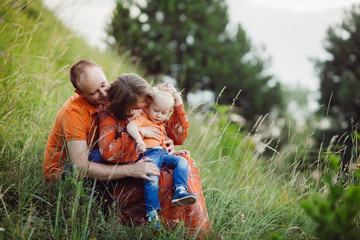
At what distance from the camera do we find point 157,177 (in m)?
2.20

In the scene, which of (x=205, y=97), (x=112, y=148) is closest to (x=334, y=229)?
(x=112, y=148)

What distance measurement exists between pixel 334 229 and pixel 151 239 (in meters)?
1.29

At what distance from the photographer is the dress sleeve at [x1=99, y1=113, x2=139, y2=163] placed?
2.12 metres

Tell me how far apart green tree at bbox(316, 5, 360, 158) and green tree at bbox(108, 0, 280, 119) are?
3.24m

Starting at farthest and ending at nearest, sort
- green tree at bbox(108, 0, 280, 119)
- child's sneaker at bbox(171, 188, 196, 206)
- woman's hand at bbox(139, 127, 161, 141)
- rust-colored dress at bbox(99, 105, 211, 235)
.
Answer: green tree at bbox(108, 0, 280, 119) → woman's hand at bbox(139, 127, 161, 141) → rust-colored dress at bbox(99, 105, 211, 235) → child's sneaker at bbox(171, 188, 196, 206)

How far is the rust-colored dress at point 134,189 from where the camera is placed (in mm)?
2129

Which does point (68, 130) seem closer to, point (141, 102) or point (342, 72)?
point (141, 102)

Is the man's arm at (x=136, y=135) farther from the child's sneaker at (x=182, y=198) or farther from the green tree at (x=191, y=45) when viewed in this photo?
the green tree at (x=191, y=45)

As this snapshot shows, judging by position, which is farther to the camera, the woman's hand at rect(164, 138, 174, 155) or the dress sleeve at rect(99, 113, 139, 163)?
the woman's hand at rect(164, 138, 174, 155)

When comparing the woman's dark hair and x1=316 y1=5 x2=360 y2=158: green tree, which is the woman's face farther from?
x1=316 y1=5 x2=360 y2=158: green tree

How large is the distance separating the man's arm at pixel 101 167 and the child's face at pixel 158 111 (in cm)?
36

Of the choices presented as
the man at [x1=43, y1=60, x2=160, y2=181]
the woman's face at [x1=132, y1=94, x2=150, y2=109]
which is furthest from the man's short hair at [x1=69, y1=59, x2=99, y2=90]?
the woman's face at [x1=132, y1=94, x2=150, y2=109]

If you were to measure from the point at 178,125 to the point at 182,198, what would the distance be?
2.23 feet

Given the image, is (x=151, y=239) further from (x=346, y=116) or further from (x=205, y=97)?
(x=346, y=116)
